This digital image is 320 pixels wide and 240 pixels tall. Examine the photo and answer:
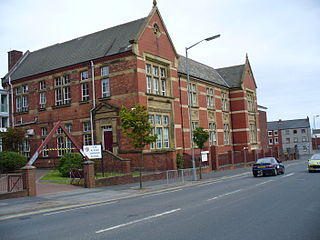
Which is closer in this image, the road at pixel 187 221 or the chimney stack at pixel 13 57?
the road at pixel 187 221

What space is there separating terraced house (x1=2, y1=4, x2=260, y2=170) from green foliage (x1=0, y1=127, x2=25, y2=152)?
213 centimetres

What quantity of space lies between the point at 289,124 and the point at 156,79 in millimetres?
90885

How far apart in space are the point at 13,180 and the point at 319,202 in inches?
560

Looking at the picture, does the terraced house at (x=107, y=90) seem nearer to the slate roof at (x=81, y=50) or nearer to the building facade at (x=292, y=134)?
the slate roof at (x=81, y=50)

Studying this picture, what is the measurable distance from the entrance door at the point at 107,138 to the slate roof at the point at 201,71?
1105 centimetres

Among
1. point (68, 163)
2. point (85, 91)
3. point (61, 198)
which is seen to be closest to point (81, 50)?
point (85, 91)

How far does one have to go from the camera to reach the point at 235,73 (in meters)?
51.8

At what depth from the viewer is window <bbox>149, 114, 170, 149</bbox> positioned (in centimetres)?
3058

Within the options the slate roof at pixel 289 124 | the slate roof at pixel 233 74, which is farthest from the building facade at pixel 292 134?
the slate roof at pixel 233 74

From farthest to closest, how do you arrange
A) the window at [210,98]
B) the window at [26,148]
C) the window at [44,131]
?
the window at [210,98] → the window at [26,148] → the window at [44,131]

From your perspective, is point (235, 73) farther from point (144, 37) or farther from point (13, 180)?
point (13, 180)

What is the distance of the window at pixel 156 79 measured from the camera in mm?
31078

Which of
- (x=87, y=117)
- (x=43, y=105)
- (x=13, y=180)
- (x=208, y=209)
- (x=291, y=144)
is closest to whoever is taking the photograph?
(x=208, y=209)

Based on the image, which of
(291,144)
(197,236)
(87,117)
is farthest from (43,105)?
(291,144)
